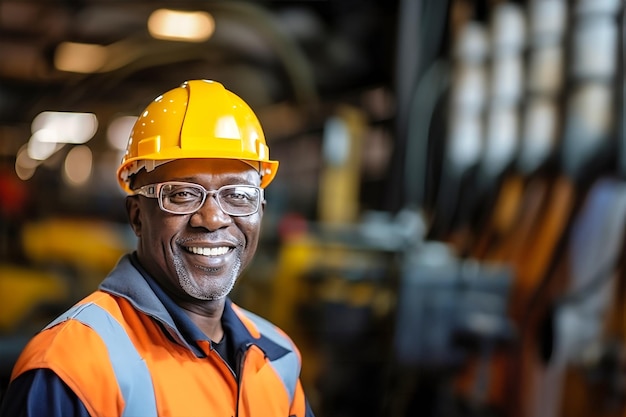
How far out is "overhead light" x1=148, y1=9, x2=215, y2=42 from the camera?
3271mm

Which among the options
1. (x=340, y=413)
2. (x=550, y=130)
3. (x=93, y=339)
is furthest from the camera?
(x=340, y=413)

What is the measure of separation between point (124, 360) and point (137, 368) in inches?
0.9

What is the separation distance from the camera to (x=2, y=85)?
10.8 feet

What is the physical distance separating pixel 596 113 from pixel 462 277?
125cm

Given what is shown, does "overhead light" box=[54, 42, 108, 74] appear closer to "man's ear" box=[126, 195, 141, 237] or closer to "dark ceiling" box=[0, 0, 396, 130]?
"dark ceiling" box=[0, 0, 396, 130]

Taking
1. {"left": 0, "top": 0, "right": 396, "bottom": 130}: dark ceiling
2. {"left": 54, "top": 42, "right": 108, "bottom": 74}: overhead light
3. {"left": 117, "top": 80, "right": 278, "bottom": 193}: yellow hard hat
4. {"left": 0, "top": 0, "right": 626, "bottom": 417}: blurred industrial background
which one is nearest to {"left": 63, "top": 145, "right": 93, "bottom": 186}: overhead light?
{"left": 0, "top": 0, "right": 626, "bottom": 417}: blurred industrial background

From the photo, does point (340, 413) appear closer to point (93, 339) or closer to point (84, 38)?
point (84, 38)

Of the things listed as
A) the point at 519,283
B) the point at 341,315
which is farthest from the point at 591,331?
the point at 341,315

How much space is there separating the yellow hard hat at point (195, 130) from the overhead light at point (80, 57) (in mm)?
2132

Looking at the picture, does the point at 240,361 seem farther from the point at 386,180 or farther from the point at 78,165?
the point at 386,180

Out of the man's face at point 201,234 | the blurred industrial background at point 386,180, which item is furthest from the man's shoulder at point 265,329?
the blurred industrial background at point 386,180

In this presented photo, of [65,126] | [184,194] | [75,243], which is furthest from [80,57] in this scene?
[184,194]

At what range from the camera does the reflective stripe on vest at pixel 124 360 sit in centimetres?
116

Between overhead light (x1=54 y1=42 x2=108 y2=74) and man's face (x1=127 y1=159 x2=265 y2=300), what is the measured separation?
2164 millimetres
